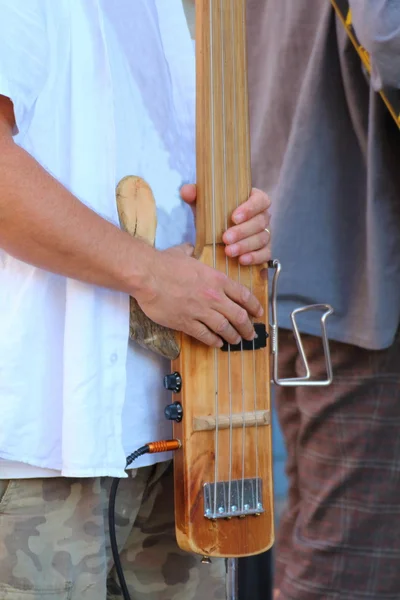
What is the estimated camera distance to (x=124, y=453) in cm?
84

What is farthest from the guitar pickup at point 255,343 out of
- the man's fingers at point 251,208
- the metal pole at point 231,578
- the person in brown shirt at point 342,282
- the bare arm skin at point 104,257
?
the person in brown shirt at point 342,282

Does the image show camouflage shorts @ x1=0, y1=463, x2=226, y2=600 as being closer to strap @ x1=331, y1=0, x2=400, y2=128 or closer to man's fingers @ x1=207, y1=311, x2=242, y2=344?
man's fingers @ x1=207, y1=311, x2=242, y2=344

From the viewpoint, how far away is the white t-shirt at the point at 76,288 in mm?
791

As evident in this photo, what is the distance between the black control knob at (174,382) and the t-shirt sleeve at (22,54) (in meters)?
0.28

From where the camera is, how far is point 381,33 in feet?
3.91

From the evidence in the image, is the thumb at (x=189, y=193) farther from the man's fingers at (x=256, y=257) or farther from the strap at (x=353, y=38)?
the strap at (x=353, y=38)

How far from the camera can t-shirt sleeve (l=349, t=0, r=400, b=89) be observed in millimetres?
1188

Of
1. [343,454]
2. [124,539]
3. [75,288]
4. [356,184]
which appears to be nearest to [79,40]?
[75,288]

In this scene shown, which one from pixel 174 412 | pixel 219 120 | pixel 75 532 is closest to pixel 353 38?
pixel 219 120

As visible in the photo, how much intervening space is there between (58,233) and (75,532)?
0.30m

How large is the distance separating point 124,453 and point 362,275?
0.71 m

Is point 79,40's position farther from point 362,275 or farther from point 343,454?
point 343,454

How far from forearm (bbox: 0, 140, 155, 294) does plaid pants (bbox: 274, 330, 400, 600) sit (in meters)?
0.73

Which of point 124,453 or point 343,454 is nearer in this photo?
point 124,453
